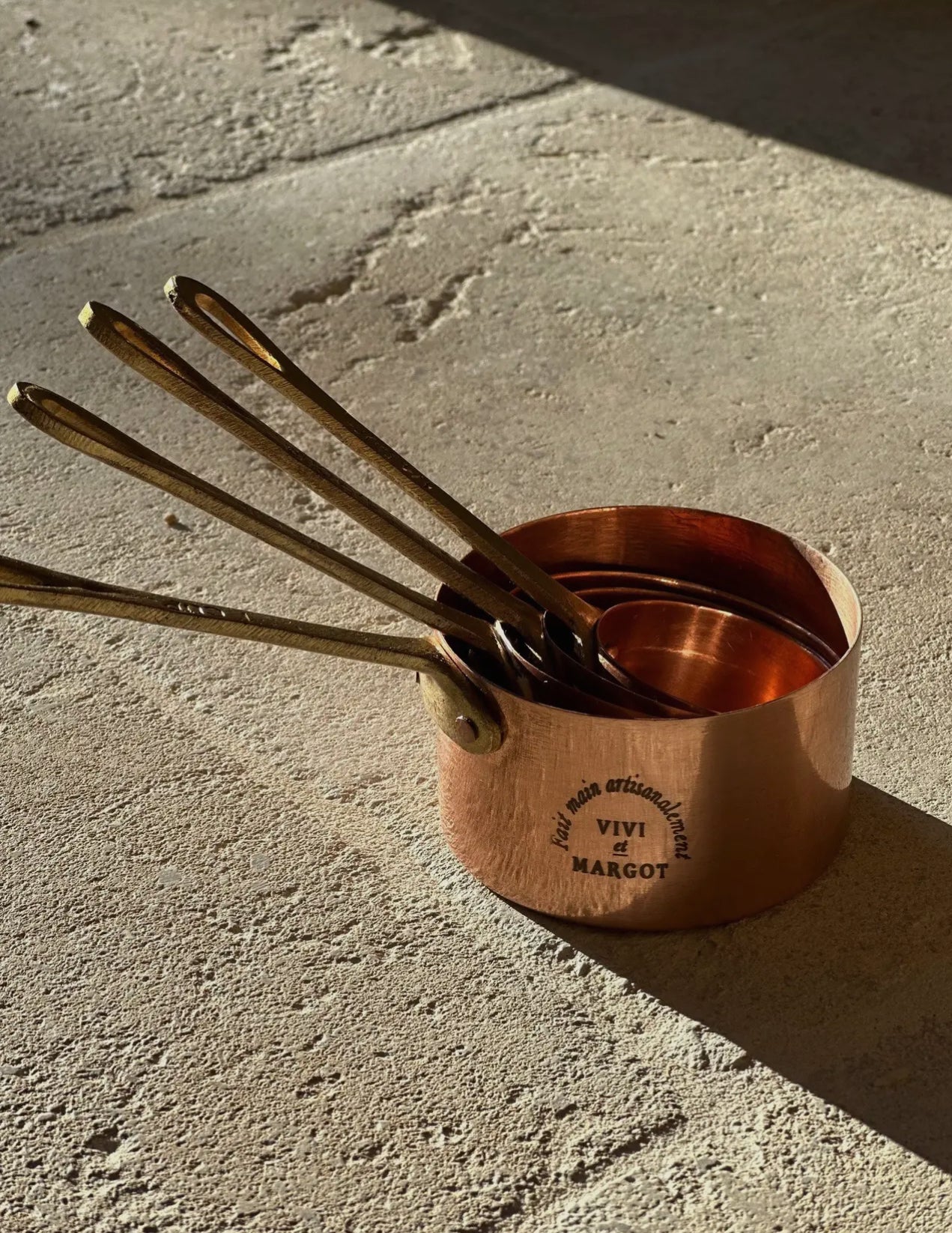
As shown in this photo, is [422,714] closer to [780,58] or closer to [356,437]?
[356,437]

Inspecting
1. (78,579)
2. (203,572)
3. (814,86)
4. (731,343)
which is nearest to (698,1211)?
(78,579)

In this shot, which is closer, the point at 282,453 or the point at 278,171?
the point at 282,453

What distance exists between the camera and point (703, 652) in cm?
124

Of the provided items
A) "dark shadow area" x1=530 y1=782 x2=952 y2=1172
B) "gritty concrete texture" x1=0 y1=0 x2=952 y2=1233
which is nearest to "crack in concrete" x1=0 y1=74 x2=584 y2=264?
"gritty concrete texture" x1=0 y1=0 x2=952 y2=1233

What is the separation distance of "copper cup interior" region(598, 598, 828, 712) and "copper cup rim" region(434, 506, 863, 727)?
0.25ft

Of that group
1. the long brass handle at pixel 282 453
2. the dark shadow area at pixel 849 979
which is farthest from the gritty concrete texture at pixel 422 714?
the long brass handle at pixel 282 453

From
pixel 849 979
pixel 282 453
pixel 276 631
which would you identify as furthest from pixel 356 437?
pixel 849 979

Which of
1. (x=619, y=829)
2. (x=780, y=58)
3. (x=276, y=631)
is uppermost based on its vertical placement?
(x=276, y=631)

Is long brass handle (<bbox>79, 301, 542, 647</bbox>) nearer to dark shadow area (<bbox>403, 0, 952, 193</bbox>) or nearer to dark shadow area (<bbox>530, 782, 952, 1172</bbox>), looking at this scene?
dark shadow area (<bbox>530, 782, 952, 1172</bbox>)

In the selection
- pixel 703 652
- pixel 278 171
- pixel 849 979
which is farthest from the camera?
pixel 278 171

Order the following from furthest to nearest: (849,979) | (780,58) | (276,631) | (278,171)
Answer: (780,58)
(278,171)
(849,979)
(276,631)

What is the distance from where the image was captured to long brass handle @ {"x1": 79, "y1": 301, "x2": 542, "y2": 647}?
38.5 inches

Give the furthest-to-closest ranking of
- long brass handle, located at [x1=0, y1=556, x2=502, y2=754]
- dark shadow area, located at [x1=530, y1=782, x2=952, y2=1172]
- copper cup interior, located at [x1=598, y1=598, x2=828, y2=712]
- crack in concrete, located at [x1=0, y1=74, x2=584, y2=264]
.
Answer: crack in concrete, located at [x1=0, y1=74, x2=584, y2=264] → copper cup interior, located at [x1=598, y1=598, x2=828, y2=712] → dark shadow area, located at [x1=530, y1=782, x2=952, y2=1172] → long brass handle, located at [x1=0, y1=556, x2=502, y2=754]

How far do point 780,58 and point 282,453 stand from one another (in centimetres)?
190
